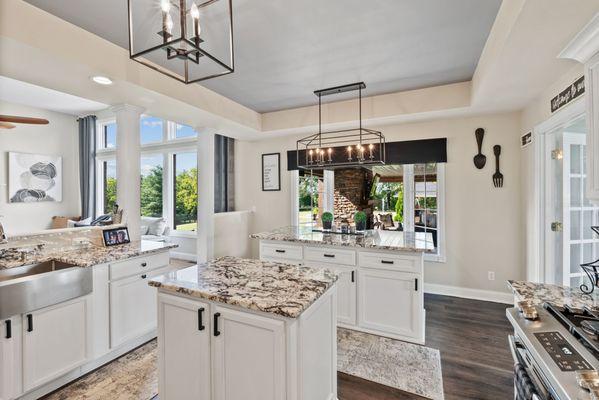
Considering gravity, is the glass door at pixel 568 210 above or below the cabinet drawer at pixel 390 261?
above

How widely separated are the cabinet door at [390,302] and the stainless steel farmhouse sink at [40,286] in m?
2.37

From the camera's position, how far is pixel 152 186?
6.25 m

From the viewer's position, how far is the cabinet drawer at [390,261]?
260 centimetres

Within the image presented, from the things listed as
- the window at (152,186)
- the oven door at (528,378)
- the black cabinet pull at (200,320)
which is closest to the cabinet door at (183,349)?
the black cabinet pull at (200,320)

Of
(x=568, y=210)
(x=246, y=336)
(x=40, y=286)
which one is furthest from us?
(x=568, y=210)

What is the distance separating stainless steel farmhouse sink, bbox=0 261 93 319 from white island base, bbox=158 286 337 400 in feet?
3.09

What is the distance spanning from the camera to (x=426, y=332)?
2.84 meters

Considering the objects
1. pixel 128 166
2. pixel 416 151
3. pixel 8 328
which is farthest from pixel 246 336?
pixel 416 151

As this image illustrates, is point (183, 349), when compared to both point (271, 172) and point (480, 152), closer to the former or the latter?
point (271, 172)

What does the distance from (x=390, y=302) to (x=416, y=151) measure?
7.31 ft

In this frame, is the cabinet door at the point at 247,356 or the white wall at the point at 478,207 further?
the white wall at the point at 478,207

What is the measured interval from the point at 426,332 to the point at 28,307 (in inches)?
129

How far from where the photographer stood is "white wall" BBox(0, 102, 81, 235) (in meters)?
4.97

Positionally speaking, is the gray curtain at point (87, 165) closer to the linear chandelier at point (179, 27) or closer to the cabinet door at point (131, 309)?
the linear chandelier at point (179, 27)
